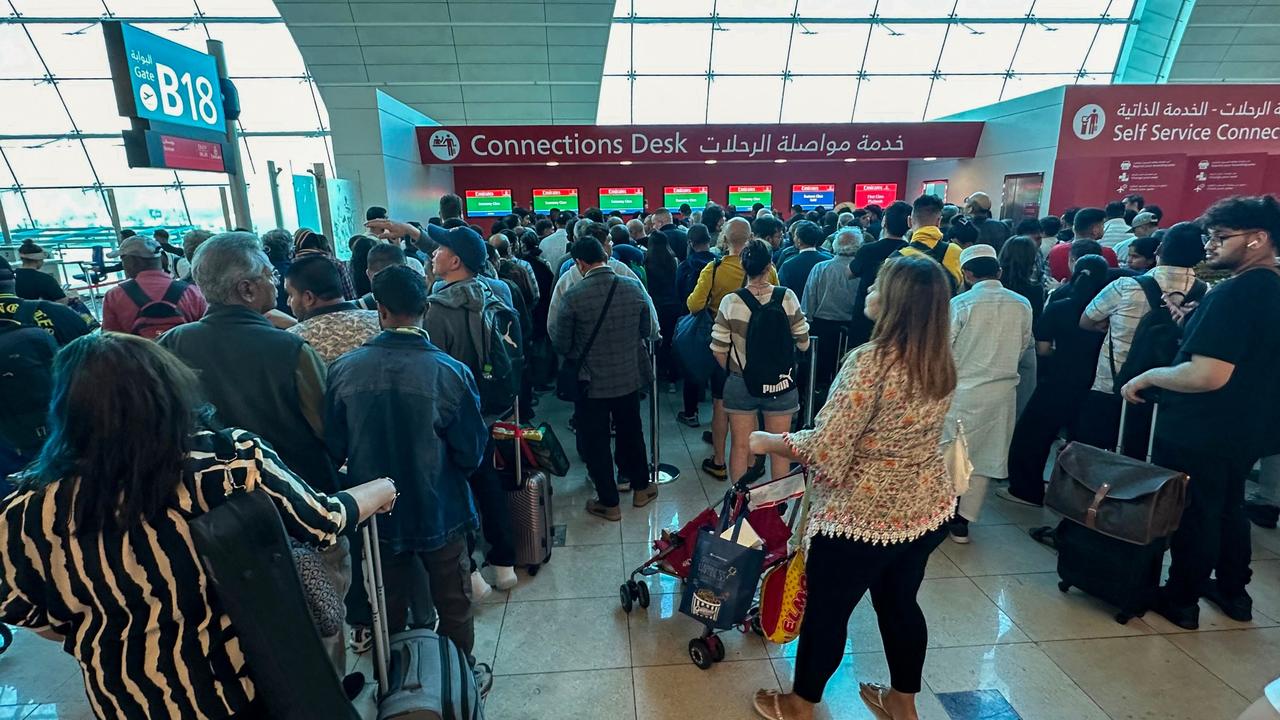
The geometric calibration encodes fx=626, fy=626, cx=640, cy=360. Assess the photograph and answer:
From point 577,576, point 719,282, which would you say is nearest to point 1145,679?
point 577,576

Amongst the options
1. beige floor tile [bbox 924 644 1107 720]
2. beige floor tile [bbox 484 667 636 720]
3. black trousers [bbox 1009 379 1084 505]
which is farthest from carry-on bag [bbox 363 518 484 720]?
black trousers [bbox 1009 379 1084 505]

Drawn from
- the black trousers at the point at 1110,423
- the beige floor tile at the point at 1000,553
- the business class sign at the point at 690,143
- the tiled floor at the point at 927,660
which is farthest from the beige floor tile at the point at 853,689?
the business class sign at the point at 690,143

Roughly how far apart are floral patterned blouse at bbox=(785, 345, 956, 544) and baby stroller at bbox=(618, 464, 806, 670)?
365 mm

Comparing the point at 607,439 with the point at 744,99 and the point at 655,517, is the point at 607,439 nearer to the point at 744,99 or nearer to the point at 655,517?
the point at 655,517

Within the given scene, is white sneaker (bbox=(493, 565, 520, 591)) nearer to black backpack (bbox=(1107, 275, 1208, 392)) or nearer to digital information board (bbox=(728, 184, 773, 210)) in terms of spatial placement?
black backpack (bbox=(1107, 275, 1208, 392))

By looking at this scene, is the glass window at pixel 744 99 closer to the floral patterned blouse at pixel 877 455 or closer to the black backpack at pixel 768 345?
the black backpack at pixel 768 345

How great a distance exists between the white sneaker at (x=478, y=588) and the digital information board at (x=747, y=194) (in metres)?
11.3

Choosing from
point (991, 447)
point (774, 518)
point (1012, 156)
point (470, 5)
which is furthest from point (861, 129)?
point (774, 518)

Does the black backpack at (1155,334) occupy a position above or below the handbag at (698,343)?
above

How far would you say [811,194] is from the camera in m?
13.4

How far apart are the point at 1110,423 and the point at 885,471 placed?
2.71m

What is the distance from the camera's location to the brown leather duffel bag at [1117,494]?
273 centimetres

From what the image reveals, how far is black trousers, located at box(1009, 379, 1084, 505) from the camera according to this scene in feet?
13.0

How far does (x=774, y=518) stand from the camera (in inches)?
108
